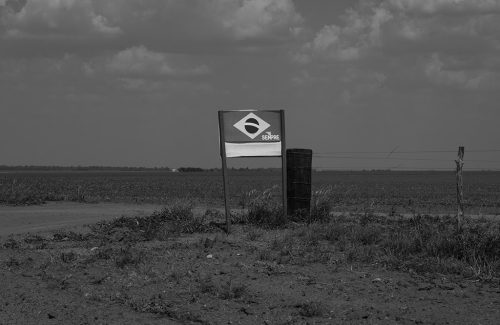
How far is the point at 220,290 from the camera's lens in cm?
868

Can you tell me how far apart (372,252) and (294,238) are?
201 cm

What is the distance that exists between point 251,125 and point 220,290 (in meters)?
6.16

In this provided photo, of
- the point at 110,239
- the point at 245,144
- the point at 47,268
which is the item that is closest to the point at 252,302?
the point at 47,268

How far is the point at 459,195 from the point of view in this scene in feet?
40.4

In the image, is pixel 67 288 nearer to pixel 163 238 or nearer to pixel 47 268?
pixel 47 268

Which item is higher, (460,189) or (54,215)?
(460,189)

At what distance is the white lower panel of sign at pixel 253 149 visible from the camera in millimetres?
14250

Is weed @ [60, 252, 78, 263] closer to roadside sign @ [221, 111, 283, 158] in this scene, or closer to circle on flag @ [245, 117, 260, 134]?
roadside sign @ [221, 111, 283, 158]

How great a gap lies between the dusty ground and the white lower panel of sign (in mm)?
3088

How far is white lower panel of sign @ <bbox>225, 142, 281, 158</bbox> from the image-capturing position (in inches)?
561

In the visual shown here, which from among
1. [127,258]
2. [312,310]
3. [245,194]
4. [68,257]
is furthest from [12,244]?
[245,194]

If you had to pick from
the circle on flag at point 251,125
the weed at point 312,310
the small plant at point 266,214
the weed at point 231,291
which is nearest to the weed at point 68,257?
the weed at point 231,291

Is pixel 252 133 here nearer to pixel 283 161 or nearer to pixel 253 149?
pixel 253 149

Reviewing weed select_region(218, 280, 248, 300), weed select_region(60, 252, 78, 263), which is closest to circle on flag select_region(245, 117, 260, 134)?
weed select_region(60, 252, 78, 263)
